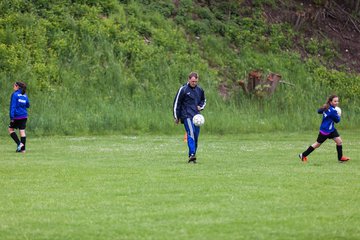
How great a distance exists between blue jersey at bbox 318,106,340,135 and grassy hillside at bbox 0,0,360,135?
1253cm

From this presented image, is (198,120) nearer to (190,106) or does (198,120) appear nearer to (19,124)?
(190,106)

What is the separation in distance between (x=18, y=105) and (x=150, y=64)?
48.8 feet

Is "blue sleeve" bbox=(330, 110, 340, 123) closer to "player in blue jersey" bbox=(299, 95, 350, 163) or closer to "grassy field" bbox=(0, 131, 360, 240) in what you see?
"player in blue jersey" bbox=(299, 95, 350, 163)

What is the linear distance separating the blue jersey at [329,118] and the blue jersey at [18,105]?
8397 millimetres

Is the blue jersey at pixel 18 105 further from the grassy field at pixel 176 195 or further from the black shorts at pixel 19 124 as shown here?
the grassy field at pixel 176 195

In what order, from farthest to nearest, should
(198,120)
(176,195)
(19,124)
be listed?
(19,124)
(198,120)
(176,195)

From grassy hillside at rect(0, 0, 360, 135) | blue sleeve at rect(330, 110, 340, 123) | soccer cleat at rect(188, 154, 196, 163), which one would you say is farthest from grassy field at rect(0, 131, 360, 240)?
grassy hillside at rect(0, 0, 360, 135)

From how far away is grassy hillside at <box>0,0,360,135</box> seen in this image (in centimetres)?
3192

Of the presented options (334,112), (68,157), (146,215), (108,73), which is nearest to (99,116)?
(108,73)

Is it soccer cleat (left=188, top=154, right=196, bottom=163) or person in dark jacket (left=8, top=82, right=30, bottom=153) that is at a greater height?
person in dark jacket (left=8, top=82, right=30, bottom=153)

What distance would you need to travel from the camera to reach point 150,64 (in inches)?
1457

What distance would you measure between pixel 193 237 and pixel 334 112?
10.1 m

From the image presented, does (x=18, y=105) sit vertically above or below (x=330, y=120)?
A: above

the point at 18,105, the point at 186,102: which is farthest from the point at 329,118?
the point at 18,105
